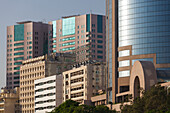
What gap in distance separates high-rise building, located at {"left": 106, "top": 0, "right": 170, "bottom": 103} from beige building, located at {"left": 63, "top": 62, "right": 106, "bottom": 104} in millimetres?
13437

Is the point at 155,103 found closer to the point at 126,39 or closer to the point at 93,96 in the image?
the point at 126,39

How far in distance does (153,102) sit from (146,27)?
60121 mm

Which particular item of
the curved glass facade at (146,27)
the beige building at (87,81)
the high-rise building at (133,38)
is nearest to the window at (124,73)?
the high-rise building at (133,38)

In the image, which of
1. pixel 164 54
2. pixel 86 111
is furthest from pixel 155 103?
pixel 164 54

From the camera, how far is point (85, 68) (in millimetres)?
188250

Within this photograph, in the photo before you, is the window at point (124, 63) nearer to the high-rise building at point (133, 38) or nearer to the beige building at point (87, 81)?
the high-rise building at point (133, 38)

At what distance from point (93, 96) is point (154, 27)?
3724 cm

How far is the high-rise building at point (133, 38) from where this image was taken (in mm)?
164625

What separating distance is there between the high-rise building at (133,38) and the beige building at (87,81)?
13.4 meters

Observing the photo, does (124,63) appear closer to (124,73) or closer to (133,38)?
(124,73)

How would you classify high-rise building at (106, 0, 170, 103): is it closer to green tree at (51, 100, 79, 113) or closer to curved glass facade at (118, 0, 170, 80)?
curved glass facade at (118, 0, 170, 80)

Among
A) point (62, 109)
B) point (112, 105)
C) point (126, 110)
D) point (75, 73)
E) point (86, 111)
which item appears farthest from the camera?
point (75, 73)

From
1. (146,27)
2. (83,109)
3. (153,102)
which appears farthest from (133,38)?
(153,102)

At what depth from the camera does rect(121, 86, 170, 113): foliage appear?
106906 mm
